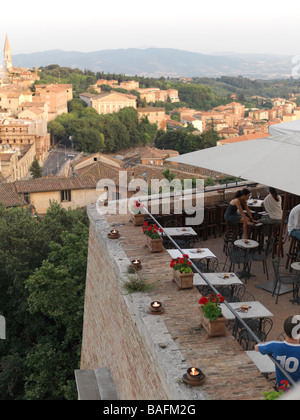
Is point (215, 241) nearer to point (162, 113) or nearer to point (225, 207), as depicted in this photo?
point (225, 207)

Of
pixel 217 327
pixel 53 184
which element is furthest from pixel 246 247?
pixel 53 184

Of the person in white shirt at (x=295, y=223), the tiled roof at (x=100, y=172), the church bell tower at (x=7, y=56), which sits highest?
the church bell tower at (x=7, y=56)

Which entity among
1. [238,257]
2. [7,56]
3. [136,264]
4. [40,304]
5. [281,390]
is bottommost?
[40,304]

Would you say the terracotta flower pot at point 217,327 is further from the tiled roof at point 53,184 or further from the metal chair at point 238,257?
the tiled roof at point 53,184

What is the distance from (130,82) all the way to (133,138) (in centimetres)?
6515

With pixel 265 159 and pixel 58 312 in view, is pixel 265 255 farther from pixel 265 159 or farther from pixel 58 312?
pixel 58 312

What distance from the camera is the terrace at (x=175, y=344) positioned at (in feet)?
12.0

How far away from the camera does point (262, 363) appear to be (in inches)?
157

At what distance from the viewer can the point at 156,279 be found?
559 centimetres

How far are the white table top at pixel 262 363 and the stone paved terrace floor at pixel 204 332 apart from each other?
0.24 ft

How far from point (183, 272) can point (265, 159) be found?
5.27ft

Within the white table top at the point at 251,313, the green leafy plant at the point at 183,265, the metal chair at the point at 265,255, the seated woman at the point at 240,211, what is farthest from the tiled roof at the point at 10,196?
the white table top at the point at 251,313

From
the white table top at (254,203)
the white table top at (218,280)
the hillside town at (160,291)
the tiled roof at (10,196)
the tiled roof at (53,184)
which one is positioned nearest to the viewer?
the hillside town at (160,291)

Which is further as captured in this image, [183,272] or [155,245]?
[155,245]
